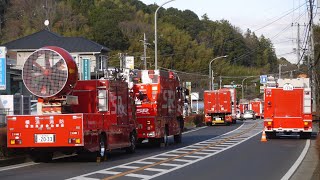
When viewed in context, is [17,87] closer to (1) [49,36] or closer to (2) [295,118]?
(1) [49,36]

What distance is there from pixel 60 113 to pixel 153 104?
8456 millimetres

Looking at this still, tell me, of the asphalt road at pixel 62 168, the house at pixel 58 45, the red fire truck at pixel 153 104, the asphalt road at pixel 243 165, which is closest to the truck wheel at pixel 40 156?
the asphalt road at pixel 62 168

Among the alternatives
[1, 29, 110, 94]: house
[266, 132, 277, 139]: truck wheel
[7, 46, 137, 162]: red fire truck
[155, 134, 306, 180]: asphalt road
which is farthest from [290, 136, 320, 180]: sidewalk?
[1, 29, 110, 94]: house

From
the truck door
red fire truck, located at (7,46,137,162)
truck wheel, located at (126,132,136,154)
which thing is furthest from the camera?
the truck door

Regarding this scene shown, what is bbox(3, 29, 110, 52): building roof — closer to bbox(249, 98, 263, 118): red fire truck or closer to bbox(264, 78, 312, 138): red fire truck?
bbox(249, 98, 263, 118): red fire truck

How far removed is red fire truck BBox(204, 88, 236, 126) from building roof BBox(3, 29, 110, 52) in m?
19.3

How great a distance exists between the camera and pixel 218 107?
55594 millimetres

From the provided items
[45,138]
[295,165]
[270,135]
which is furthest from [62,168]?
[270,135]

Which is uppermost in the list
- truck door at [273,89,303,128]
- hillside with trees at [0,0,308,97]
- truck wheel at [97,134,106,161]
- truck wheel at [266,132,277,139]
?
hillside with trees at [0,0,308,97]

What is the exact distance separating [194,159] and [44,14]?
79.7 meters

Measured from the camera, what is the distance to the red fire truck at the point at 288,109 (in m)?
31.0

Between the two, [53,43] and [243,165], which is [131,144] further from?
[53,43]

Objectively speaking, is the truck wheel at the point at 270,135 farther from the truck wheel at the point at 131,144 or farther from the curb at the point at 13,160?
the curb at the point at 13,160

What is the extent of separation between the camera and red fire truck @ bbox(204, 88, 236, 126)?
182 feet
